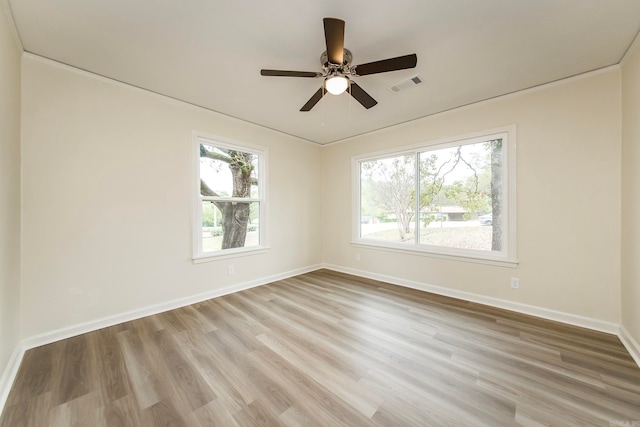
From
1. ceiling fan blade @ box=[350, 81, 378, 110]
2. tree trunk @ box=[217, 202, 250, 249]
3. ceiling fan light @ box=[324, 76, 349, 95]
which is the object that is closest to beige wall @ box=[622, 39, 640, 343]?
ceiling fan blade @ box=[350, 81, 378, 110]

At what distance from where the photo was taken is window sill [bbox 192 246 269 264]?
3.22 meters

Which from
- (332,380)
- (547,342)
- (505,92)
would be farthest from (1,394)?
(505,92)

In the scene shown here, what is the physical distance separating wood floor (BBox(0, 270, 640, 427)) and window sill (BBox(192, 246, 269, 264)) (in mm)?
706

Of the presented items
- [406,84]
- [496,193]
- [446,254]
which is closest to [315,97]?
[406,84]

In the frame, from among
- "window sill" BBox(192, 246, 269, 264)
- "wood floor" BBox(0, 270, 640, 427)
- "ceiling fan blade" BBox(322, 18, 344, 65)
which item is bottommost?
"wood floor" BBox(0, 270, 640, 427)

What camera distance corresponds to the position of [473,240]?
320 centimetres

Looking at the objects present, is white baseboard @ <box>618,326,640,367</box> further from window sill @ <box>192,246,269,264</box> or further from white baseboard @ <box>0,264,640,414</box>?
window sill @ <box>192,246,269,264</box>

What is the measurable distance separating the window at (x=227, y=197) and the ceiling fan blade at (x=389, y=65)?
233 centimetres

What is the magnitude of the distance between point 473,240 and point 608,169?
140 cm

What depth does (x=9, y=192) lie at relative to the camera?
5.88 feet

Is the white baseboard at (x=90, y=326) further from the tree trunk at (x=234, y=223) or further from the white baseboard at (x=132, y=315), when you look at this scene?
the tree trunk at (x=234, y=223)

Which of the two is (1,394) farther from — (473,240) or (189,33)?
(473,240)

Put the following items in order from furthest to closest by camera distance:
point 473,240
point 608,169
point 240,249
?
point 240,249, point 473,240, point 608,169

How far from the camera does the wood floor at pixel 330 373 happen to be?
1435mm
